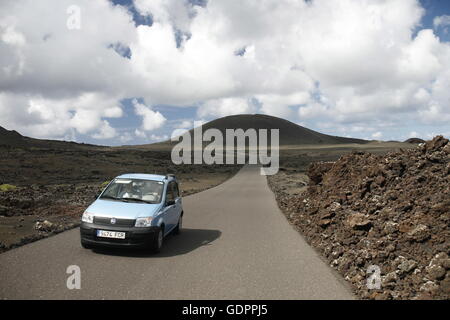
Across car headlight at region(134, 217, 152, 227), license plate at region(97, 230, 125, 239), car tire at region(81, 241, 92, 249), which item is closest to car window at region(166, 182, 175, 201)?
car headlight at region(134, 217, 152, 227)

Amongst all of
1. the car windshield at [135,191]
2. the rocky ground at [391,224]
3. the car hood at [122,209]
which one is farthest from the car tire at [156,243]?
the rocky ground at [391,224]

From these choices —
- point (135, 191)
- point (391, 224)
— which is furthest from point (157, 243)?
point (391, 224)

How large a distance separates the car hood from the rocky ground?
4.36 m

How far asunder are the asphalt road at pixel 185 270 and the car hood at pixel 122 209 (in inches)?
37.1

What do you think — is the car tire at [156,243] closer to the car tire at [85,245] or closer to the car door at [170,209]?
the car door at [170,209]

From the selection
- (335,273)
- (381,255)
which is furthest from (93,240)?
(381,255)

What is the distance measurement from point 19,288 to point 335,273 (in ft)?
19.0

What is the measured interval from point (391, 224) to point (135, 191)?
21.2 ft

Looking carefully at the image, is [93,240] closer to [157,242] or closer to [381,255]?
[157,242]

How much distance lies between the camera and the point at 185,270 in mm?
7793

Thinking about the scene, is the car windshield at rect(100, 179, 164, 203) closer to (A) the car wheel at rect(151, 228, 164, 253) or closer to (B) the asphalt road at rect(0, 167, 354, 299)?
(A) the car wheel at rect(151, 228, 164, 253)

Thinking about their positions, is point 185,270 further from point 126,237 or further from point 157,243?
point 126,237

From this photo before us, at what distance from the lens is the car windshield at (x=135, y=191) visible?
10.1 meters

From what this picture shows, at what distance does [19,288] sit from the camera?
6441 millimetres
